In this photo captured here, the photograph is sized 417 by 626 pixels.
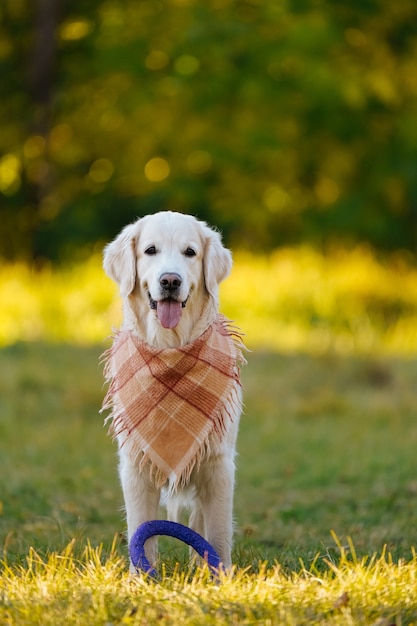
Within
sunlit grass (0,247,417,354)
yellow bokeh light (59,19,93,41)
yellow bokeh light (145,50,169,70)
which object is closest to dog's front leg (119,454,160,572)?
sunlit grass (0,247,417,354)

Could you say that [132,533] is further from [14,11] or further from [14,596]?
[14,11]

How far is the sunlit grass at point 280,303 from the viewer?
10375 mm

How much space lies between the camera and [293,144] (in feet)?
51.6

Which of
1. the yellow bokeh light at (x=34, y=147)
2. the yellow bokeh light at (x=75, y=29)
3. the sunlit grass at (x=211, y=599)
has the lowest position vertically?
the sunlit grass at (x=211, y=599)

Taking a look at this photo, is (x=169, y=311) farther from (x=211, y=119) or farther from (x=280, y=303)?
(x=211, y=119)

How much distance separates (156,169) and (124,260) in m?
11.6

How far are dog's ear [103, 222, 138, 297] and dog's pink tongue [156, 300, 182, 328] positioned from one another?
0.23 meters

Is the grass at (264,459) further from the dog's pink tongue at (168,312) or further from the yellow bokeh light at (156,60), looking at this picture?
the yellow bokeh light at (156,60)

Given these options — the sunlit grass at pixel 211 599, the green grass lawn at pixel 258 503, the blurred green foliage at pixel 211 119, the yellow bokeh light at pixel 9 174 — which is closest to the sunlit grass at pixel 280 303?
the green grass lawn at pixel 258 503

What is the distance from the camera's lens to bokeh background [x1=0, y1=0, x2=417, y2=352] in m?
12.9

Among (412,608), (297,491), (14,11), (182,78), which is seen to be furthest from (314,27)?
(412,608)

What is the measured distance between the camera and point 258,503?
583cm

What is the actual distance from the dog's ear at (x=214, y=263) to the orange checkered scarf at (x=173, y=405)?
23 cm

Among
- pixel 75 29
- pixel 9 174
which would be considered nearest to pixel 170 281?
pixel 75 29
